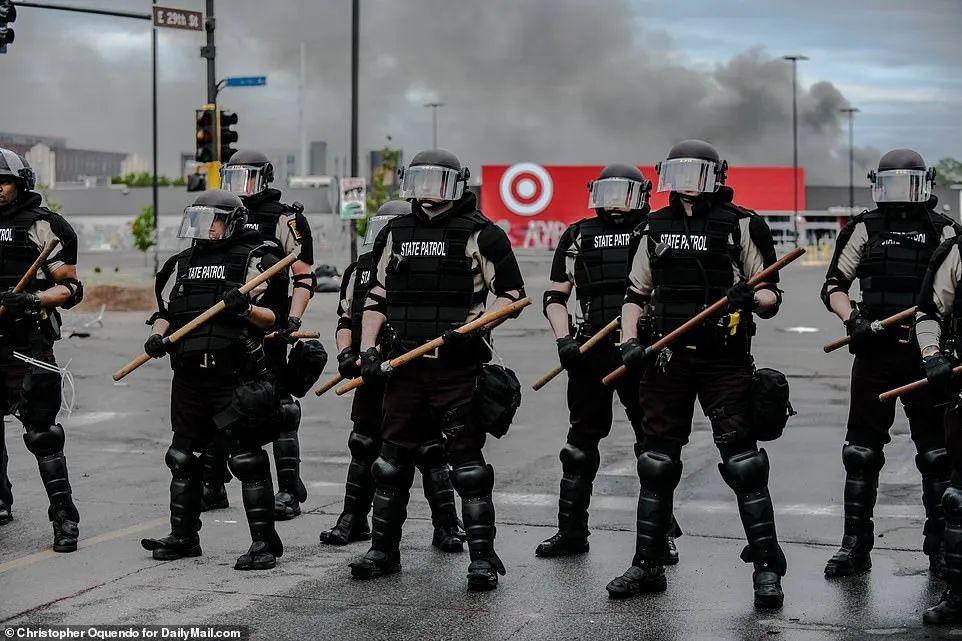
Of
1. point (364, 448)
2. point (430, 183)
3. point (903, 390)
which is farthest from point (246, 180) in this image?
point (903, 390)

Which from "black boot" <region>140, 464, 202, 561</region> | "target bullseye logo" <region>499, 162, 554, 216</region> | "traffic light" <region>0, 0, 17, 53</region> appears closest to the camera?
"black boot" <region>140, 464, 202, 561</region>

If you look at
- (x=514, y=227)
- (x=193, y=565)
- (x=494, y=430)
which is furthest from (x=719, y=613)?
(x=514, y=227)

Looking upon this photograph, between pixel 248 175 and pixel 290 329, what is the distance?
3.59ft

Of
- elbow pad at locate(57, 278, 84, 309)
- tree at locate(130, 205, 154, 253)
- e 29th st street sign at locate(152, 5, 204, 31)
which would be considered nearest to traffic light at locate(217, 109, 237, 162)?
e 29th st street sign at locate(152, 5, 204, 31)

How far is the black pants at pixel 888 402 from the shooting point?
6.98 meters

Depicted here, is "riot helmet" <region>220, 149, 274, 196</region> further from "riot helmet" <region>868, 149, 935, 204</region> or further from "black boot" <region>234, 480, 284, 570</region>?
"riot helmet" <region>868, 149, 935, 204</region>

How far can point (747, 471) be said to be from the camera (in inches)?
253

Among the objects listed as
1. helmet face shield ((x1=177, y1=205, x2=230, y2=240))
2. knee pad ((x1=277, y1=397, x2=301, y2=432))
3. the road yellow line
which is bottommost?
the road yellow line

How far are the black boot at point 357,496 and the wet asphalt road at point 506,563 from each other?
170mm

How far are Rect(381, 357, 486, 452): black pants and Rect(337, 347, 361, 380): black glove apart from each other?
0.54m

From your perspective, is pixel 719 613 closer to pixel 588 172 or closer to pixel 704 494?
pixel 704 494

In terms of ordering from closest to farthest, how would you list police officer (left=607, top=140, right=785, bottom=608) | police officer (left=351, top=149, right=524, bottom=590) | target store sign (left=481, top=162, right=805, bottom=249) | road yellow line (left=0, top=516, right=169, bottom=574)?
police officer (left=607, top=140, right=785, bottom=608) < police officer (left=351, top=149, right=524, bottom=590) < road yellow line (left=0, top=516, right=169, bottom=574) < target store sign (left=481, top=162, right=805, bottom=249)

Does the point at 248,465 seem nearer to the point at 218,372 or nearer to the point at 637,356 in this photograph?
the point at 218,372

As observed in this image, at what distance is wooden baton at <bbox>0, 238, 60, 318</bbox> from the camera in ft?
25.1
